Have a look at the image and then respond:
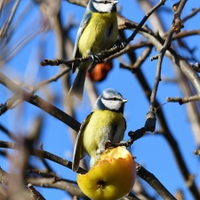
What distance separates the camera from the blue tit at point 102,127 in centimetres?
248

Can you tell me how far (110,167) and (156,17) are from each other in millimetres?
3027

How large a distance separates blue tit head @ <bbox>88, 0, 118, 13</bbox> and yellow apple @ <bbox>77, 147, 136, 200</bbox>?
1981mm

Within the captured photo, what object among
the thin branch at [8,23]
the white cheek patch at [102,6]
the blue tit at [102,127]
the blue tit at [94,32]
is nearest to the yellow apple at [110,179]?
the blue tit at [102,127]

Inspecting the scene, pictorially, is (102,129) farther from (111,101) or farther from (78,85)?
(78,85)

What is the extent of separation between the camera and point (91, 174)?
1.82 meters

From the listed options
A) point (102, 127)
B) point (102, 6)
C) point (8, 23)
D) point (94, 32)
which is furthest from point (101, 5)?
point (8, 23)

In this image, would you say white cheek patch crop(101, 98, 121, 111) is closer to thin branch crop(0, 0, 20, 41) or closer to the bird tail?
the bird tail

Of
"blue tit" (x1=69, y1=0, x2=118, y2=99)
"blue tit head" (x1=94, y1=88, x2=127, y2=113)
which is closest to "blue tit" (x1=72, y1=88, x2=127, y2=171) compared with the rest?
"blue tit head" (x1=94, y1=88, x2=127, y2=113)

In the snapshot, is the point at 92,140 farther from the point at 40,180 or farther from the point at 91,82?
the point at 91,82

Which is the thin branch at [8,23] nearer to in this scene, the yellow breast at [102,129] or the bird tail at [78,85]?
the yellow breast at [102,129]

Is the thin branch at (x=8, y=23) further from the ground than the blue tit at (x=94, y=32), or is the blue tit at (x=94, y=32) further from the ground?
the blue tit at (x=94, y=32)

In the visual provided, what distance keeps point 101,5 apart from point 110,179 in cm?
214

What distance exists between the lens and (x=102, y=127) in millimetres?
2564

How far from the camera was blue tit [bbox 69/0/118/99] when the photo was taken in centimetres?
353
